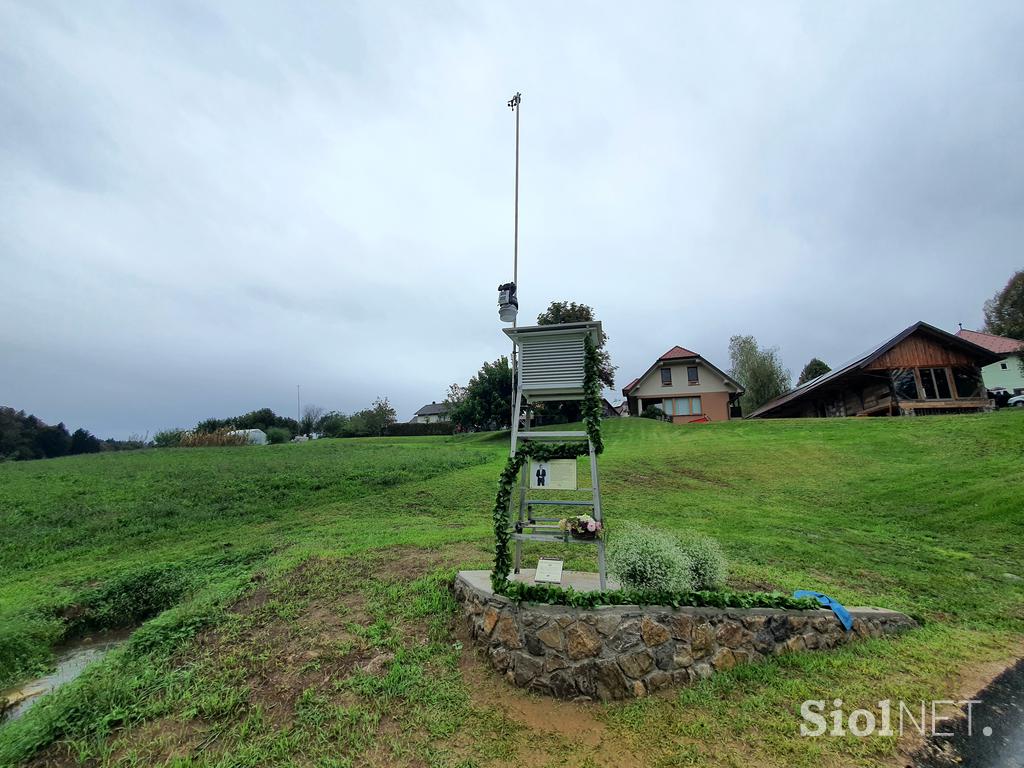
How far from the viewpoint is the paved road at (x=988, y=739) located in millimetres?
3113

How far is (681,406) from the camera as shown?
3147cm

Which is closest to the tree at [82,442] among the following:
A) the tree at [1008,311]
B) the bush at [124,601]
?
the bush at [124,601]

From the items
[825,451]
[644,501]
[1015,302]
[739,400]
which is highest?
[1015,302]

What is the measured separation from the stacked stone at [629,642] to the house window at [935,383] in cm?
2575

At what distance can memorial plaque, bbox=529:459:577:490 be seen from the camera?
5221mm

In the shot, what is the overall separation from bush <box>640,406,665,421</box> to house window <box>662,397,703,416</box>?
0.30 m

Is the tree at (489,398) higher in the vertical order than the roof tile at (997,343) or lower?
lower

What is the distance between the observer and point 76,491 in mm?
11664

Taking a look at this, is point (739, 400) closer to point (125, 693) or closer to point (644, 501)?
point (644, 501)

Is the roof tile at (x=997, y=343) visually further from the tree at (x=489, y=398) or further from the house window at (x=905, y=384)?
the tree at (x=489, y=398)

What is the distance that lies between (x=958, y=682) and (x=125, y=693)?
7.71 m

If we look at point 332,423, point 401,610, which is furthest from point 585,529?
point 332,423

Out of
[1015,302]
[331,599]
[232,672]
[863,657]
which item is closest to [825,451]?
[863,657]

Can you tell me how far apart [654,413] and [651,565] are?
95.0 ft
